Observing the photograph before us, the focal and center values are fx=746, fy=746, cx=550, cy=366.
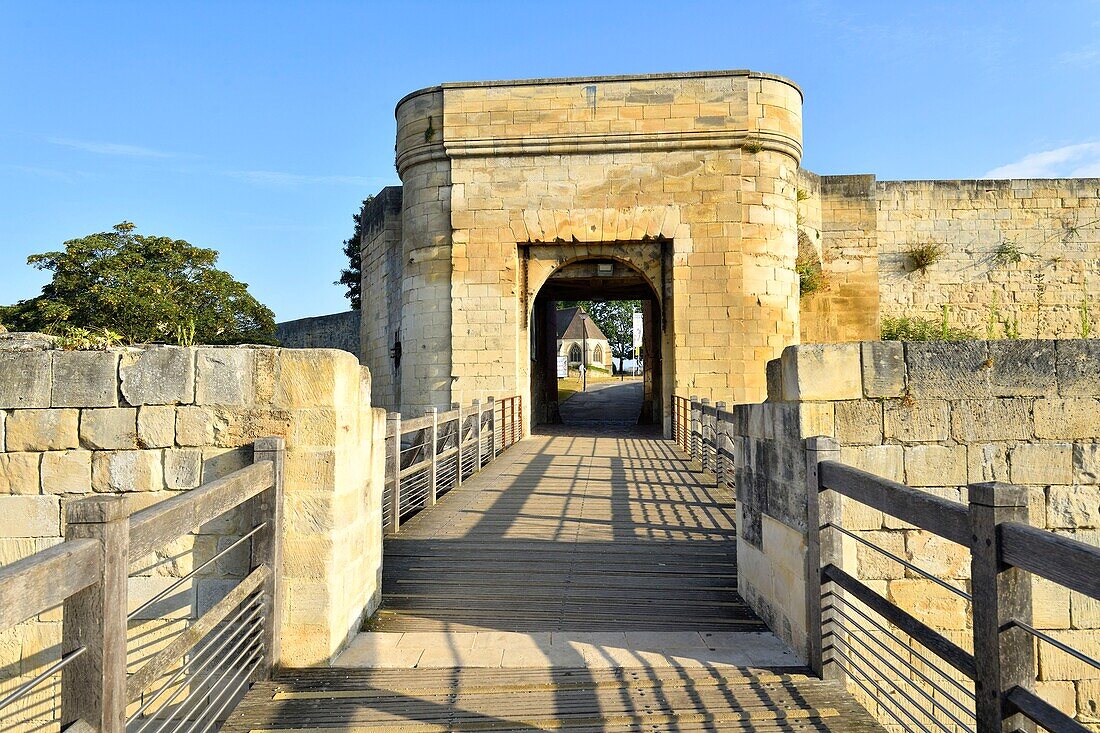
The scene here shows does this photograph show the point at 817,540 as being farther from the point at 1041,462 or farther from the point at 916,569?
the point at 1041,462

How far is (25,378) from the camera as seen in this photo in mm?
3943

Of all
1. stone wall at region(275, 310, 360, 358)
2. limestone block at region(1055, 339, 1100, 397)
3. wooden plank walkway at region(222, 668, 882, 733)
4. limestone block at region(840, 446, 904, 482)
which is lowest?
wooden plank walkway at region(222, 668, 882, 733)

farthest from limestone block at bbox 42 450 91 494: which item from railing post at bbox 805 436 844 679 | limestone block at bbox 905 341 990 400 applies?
limestone block at bbox 905 341 990 400

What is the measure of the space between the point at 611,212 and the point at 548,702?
12.0 metres

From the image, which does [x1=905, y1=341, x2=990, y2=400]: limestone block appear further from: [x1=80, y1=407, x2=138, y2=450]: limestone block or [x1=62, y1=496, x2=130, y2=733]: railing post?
[x1=80, y1=407, x2=138, y2=450]: limestone block

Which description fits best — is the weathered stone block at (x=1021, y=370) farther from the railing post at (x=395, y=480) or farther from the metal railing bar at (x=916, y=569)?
the railing post at (x=395, y=480)

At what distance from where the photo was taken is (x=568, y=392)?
32062 millimetres

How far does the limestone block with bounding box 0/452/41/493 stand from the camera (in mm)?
3986

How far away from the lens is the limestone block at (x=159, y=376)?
3.83 metres

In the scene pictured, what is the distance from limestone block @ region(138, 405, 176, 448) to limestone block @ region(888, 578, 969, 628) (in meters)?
3.95

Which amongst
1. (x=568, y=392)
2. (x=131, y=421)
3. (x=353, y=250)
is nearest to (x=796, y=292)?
(x=131, y=421)

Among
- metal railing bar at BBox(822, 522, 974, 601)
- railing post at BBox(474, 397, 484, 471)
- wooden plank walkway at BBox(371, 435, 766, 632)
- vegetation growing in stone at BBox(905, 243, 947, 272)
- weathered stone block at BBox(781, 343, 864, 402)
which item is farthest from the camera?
vegetation growing in stone at BBox(905, 243, 947, 272)

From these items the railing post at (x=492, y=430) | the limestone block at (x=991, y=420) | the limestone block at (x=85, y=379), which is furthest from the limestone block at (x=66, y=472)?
the railing post at (x=492, y=430)

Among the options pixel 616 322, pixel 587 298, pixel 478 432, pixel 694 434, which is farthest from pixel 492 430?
pixel 616 322
